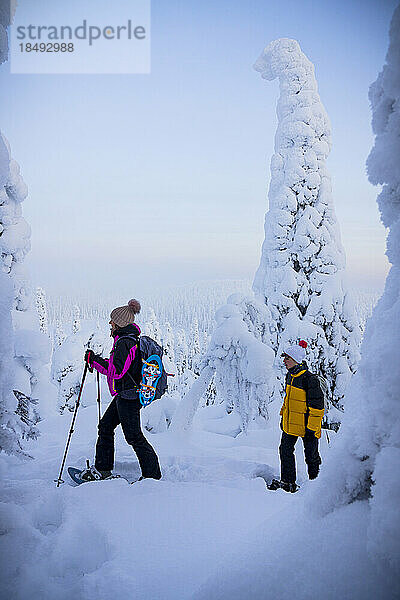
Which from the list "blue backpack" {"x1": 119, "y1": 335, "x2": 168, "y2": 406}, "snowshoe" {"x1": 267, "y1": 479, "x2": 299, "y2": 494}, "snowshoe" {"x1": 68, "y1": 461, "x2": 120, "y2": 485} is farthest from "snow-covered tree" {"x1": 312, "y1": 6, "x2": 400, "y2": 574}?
"snowshoe" {"x1": 68, "y1": 461, "x2": 120, "y2": 485}

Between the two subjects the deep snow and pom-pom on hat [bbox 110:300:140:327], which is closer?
the deep snow

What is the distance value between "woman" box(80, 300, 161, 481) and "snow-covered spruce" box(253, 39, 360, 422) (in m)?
7.05

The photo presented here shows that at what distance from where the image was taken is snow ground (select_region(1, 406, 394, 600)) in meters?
1.50

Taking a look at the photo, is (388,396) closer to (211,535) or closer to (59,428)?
(211,535)

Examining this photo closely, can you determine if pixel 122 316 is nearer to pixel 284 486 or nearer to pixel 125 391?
pixel 125 391

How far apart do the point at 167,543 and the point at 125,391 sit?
2078 mm

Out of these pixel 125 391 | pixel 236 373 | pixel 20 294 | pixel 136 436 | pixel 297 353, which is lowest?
→ pixel 236 373

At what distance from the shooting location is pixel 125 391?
Answer: 14.2 ft

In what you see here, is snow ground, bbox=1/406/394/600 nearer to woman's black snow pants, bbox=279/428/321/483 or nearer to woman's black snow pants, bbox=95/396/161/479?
woman's black snow pants, bbox=279/428/321/483

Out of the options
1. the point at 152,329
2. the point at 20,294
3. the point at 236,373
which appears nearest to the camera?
the point at 236,373

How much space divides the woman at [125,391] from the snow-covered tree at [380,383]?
291cm

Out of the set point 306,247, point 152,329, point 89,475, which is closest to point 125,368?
point 89,475

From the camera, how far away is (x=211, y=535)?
8.38ft

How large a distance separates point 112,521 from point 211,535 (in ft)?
2.40
